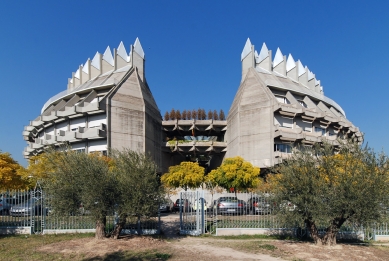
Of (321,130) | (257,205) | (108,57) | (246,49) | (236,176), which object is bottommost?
(257,205)

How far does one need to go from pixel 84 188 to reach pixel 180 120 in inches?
1515

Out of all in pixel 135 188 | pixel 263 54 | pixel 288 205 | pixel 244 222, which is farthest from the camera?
pixel 263 54

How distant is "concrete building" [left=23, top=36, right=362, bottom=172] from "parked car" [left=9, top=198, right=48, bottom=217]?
1900cm

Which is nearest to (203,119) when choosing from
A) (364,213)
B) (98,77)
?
(98,77)

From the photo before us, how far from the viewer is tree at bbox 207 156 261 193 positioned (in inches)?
1244

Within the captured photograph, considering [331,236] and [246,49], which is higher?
[246,49]

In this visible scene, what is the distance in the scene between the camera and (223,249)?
1159cm

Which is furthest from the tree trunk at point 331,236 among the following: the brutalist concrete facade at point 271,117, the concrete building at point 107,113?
the concrete building at point 107,113

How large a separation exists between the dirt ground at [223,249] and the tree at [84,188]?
132cm

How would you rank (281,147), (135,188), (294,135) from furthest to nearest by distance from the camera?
1. (281,147)
2. (294,135)
3. (135,188)

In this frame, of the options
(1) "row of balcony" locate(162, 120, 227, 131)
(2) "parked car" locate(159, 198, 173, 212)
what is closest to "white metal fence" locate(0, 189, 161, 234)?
(2) "parked car" locate(159, 198, 173, 212)

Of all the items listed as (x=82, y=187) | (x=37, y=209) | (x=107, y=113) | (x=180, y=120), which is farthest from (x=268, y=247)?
(x=180, y=120)

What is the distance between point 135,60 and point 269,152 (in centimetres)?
2552

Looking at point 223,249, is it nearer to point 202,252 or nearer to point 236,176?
point 202,252
